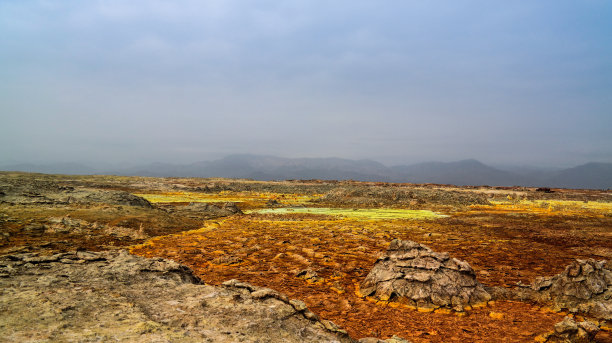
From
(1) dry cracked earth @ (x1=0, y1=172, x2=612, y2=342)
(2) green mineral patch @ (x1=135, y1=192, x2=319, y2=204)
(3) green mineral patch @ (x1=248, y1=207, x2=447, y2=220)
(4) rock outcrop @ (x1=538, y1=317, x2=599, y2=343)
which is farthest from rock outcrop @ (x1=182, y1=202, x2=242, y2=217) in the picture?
(4) rock outcrop @ (x1=538, y1=317, x2=599, y2=343)

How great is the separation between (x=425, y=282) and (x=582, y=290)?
3456mm

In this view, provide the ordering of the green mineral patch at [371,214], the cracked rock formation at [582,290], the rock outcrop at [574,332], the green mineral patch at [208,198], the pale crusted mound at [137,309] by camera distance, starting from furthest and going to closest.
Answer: the green mineral patch at [208,198] < the green mineral patch at [371,214] < the cracked rock formation at [582,290] < the rock outcrop at [574,332] < the pale crusted mound at [137,309]

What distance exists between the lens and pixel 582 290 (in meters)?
7.11

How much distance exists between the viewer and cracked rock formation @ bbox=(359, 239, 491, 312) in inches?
289

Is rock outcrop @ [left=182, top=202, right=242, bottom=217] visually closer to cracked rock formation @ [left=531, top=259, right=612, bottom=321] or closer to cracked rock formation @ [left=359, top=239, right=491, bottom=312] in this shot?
cracked rock formation @ [left=359, top=239, right=491, bottom=312]

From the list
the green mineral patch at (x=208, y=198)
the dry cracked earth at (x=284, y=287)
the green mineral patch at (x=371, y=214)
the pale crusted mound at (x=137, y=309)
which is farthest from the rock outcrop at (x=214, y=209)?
the pale crusted mound at (x=137, y=309)

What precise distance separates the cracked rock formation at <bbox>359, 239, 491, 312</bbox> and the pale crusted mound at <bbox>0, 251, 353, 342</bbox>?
11.1ft

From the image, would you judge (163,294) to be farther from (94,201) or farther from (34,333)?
(94,201)

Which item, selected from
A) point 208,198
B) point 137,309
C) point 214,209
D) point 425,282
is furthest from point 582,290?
point 208,198

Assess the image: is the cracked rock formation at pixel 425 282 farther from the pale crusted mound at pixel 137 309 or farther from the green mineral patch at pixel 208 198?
the green mineral patch at pixel 208 198

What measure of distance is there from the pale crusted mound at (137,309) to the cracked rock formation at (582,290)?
5.94 metres

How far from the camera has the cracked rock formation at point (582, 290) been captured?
673 cm

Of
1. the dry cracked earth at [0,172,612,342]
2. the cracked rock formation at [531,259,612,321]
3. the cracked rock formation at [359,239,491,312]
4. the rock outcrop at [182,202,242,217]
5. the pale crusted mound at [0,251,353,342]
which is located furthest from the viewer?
the rock outcrop at [182,202,242,217]

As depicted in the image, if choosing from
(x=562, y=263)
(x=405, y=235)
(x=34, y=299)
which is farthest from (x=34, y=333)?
(x=405, y=235)
